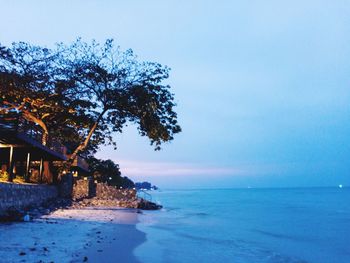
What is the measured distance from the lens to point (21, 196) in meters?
15.4

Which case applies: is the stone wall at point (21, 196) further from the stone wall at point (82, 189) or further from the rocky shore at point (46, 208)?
the stone wall at point (82, 189)

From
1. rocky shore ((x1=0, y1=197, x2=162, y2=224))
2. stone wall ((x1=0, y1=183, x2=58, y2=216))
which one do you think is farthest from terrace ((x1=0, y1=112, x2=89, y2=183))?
rocky shore ((x1=0, y1=197, x2=162, y2=224))

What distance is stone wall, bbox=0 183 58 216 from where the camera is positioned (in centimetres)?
1299

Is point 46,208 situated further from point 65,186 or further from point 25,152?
point 65,186

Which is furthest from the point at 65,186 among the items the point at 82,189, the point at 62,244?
the point at 62,244

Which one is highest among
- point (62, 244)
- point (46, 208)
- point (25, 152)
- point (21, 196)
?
point (25, 152)

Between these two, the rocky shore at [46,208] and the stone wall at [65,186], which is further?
the stone wall at [65,186]

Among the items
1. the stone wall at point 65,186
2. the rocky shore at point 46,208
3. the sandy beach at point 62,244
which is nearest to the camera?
the sandy beach at point 62,244

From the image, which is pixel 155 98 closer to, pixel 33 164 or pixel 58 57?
pixel 58 57

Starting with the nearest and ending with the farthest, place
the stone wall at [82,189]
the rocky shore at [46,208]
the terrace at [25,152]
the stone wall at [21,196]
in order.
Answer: the rocky shore at [46,208]
the stone wall at [21,196]
the terrace at [25,152]
the stone wall at [82,189]

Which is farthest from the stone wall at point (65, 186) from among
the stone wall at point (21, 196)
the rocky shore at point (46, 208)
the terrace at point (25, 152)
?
the stone wall at point (21, 196)

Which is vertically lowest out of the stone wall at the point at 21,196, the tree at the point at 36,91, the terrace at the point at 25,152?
the stone wall at the point at 21,196

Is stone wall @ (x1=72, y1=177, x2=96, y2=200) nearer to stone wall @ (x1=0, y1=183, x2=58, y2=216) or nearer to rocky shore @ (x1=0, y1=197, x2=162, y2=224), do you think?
rocky shore @ (x1=0, y1=197, x2=162, y2=224)

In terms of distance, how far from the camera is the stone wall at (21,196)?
1299cm
